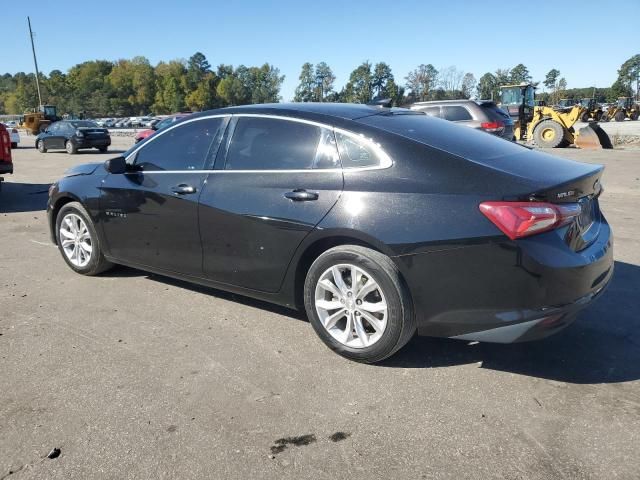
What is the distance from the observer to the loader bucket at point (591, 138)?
19516 millimetres

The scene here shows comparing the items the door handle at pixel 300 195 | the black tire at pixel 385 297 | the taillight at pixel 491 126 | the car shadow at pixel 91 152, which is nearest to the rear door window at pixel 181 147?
the door handle at pixel 300 195

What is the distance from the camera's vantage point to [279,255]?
3.69 m

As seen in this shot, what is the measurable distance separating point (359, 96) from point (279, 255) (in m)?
103

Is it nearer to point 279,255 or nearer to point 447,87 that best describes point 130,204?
point 279,255

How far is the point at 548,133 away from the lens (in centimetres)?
2077

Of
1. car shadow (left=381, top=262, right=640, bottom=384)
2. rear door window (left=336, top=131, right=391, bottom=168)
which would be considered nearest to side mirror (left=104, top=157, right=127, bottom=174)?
rear door window (left=336, top=131, right=391, bottom=168)

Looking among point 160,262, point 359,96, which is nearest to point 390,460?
point 160,262

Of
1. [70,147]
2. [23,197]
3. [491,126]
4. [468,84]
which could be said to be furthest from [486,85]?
[23,197]

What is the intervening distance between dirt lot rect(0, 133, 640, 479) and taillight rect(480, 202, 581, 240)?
0.95 meters

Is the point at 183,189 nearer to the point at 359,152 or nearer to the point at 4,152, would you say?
the point at 359,152

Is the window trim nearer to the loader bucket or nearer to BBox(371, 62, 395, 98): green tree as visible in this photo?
the loader bucket

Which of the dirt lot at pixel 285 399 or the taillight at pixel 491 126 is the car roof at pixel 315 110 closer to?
the dirt lot at pixel 285 399

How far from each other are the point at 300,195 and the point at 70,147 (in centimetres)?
2321

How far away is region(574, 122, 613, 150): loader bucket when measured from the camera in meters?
19.5
